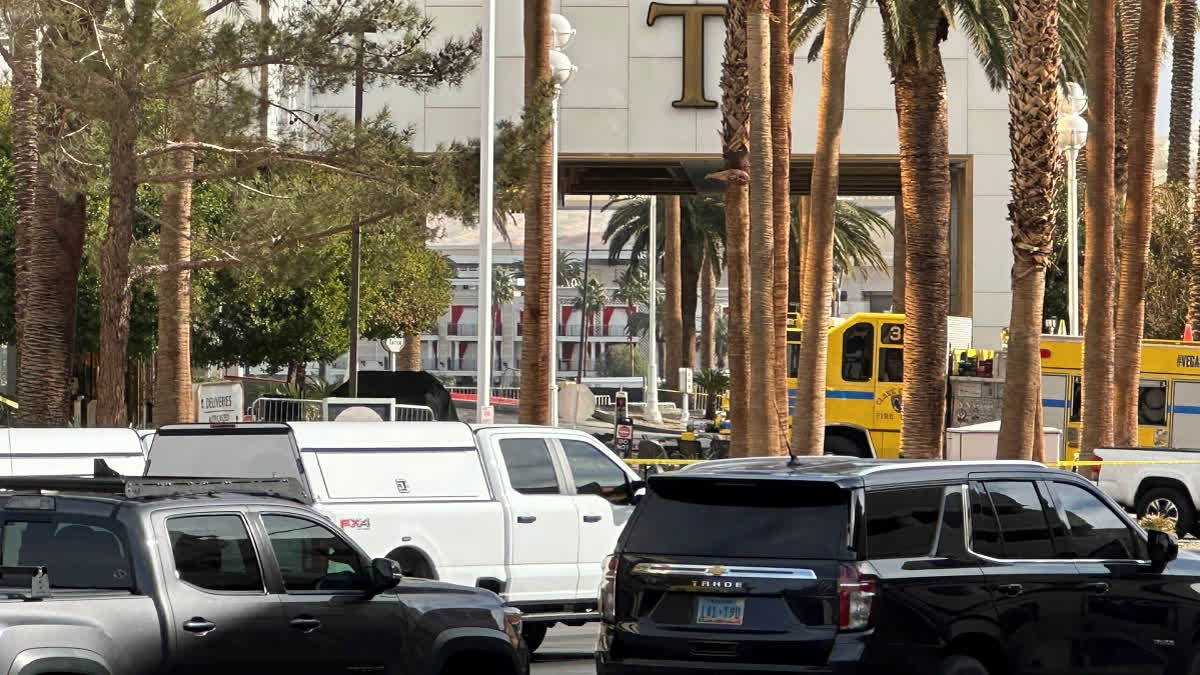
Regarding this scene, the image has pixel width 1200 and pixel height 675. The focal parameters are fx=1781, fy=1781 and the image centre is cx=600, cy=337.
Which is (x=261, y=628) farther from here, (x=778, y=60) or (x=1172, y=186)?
(x=1172, y=186)

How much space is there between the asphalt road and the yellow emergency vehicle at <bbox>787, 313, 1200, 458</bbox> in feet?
55.7

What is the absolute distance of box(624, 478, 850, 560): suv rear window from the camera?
29.2 ft

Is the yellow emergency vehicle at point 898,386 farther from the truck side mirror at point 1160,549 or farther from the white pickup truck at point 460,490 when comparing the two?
the truck side mirror at point 1160,549

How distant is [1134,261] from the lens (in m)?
29.9

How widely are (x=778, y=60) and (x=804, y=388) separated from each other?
7087 mm

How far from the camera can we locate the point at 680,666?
9.09 m

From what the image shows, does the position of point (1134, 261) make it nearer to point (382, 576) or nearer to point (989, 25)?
point (989, 25)

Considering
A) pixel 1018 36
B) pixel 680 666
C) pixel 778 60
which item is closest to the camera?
pixel 680 666

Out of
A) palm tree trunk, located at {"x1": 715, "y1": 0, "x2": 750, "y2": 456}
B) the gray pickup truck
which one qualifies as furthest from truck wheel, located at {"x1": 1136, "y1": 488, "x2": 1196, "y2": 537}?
the gray pickup truck

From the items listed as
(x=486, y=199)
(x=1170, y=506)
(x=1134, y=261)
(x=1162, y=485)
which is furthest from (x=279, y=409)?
(x=1170, y=506)

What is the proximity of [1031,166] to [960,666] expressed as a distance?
16077 mm

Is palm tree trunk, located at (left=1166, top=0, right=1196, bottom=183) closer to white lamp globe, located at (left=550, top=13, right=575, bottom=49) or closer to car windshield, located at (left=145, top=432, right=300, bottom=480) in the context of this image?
white lamp globe, located at (left=550, top=13, right=575, bottom=49)

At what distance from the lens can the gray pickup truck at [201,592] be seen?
7566 millimetres

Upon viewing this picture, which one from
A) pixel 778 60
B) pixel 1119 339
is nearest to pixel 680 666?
pixel 1119 339
